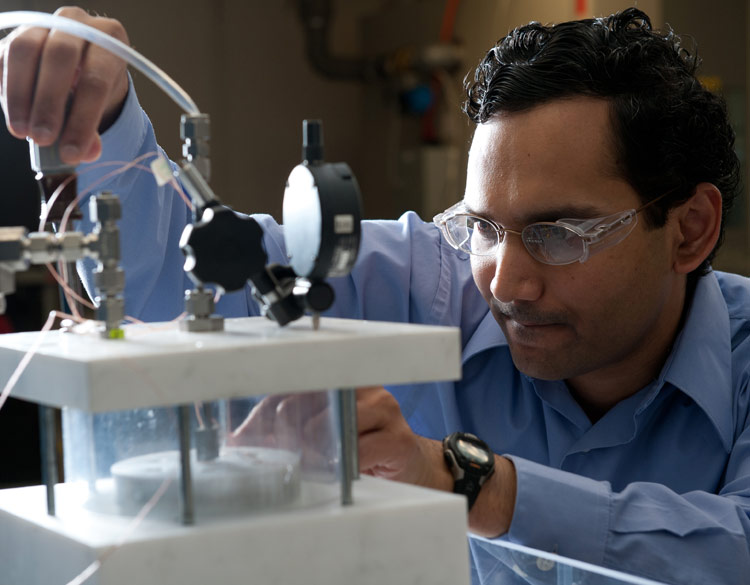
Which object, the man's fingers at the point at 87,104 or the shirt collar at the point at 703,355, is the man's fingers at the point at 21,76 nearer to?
the man's fingers at the point at 87,104

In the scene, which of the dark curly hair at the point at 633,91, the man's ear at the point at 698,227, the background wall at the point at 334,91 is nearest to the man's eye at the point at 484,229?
the dark curly hair at the point at 633,91

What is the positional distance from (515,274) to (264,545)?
27.2 inches

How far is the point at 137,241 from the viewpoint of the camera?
1185 millimetres

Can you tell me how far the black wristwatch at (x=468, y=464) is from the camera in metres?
0.97

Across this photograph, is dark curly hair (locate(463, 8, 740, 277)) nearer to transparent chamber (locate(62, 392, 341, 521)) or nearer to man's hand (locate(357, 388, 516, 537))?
man's hand (locate(357, 388, 516, 537))

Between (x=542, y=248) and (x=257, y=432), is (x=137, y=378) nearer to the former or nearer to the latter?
(x=257, y=432)

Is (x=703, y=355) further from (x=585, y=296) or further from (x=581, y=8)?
(x=581, y=8)

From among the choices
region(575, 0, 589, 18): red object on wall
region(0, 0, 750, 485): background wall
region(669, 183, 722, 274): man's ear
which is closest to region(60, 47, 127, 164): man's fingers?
region(669, 183, 722, 274): man's ear

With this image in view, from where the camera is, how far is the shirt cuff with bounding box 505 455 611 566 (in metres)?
1.01

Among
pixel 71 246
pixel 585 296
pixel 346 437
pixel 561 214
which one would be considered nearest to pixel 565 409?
pixel 585 296

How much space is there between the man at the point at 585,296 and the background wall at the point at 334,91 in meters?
0.74

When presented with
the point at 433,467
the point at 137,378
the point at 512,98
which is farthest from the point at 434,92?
the point at 137,378

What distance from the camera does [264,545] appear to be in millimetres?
592

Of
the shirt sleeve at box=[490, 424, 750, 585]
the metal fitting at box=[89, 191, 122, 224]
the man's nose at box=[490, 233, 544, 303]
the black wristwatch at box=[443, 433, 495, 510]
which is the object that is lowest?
the shirt sleeve at box=[490, 424, 750, 585]
